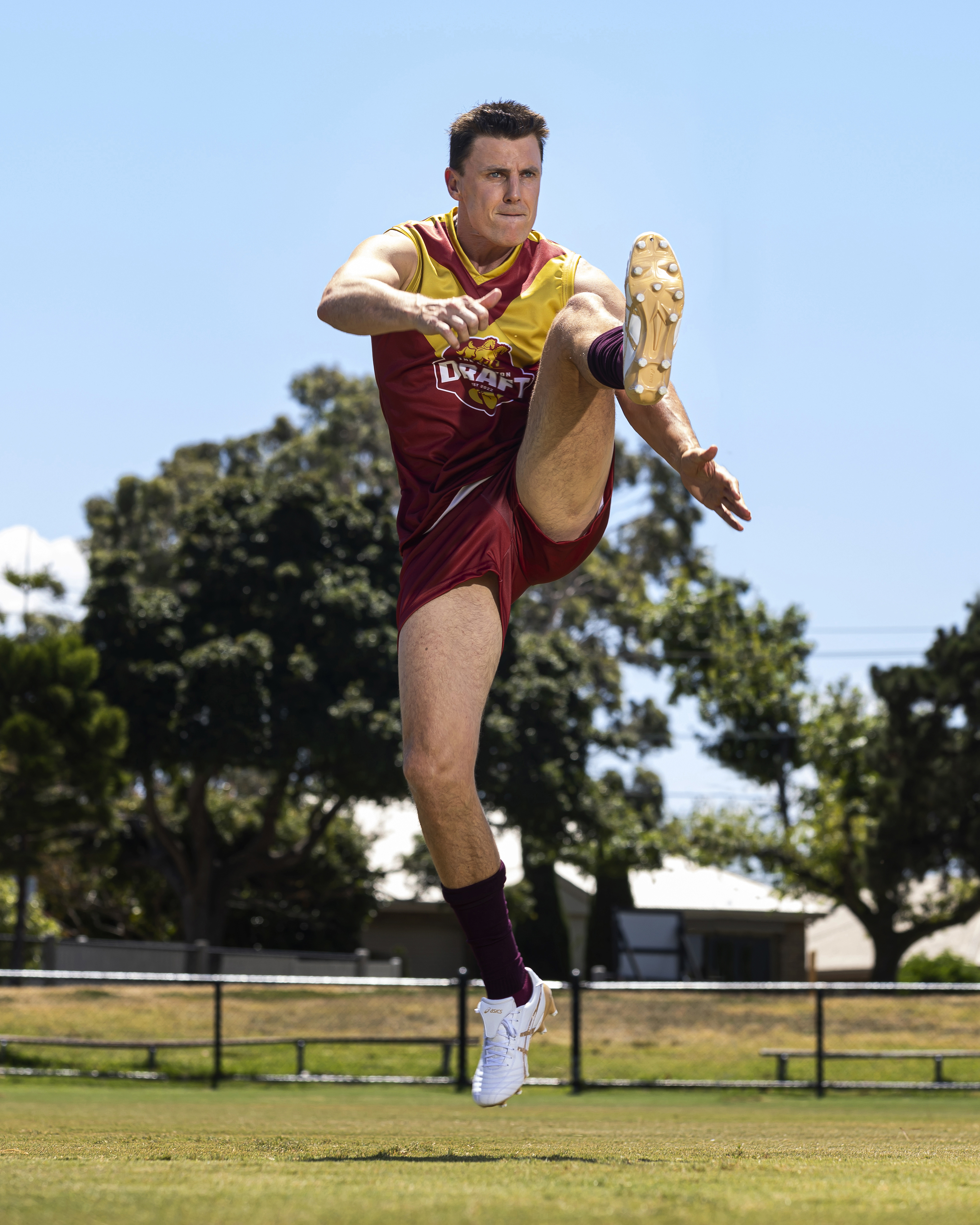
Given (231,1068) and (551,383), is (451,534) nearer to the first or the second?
(551,383)

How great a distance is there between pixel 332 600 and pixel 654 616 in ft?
29.1

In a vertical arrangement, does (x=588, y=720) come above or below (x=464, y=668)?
above

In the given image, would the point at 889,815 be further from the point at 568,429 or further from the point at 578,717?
the point at 568,429

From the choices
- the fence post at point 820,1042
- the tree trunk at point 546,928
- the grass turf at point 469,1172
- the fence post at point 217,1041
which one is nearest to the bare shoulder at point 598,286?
the grass turf at point 469,1172

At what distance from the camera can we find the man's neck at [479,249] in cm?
404

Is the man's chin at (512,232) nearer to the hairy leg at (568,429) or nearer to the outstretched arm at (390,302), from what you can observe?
the outstretched arm at (390,302)

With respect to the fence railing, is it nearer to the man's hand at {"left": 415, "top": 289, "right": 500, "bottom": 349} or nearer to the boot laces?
the boot laces

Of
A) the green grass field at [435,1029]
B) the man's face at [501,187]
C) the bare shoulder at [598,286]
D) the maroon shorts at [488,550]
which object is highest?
the man's face at [501,187]

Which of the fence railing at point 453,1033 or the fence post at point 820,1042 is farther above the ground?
the fence post at point 820,1042

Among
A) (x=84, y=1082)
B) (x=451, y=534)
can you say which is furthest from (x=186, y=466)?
(x=451, y=534)

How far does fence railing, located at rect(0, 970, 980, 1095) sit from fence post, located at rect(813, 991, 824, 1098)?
0.03 m

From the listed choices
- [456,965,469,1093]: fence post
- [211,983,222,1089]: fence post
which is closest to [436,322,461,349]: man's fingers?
[456,965,469,1093]: fence post

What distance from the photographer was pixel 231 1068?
16.2 metres

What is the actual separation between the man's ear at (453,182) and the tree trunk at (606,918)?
1249 inches
